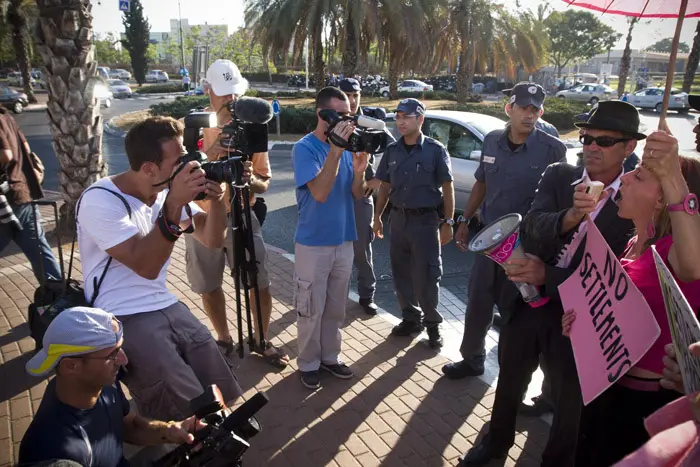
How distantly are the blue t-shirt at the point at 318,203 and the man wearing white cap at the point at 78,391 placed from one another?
168 centimetres

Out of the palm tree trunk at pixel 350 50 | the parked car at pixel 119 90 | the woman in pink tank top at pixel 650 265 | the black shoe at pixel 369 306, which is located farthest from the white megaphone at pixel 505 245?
the parked car at pixel 119 90

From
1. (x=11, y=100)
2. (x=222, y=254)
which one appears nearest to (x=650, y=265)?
(x=222, y=254)

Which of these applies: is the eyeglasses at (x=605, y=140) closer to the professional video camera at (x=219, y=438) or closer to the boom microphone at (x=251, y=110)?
the boom microphone at (x=251, y=110)

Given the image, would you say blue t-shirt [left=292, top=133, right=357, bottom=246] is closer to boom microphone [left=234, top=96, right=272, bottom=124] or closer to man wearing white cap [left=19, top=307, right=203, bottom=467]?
boom microphone [left=234, top=96, right=272, bottom=124]

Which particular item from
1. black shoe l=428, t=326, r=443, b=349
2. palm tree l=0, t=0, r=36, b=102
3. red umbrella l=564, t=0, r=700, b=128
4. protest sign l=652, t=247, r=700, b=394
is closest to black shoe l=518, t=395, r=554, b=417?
black shoe l=428, t=326, r=443, b=349

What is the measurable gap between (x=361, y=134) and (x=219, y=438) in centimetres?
194

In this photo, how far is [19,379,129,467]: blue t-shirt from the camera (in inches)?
74.8

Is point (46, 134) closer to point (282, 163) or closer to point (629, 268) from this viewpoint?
point (282, 163)

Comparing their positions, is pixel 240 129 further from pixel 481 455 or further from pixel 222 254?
pixel 481 455

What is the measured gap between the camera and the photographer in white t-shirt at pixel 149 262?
7.66ft

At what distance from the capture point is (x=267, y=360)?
413 cm

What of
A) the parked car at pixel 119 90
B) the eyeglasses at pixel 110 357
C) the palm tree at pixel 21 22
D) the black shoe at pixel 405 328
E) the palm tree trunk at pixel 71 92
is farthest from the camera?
the parked car at pixel 119 90

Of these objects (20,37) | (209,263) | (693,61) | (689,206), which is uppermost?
(20,37)

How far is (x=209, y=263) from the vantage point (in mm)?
3980
